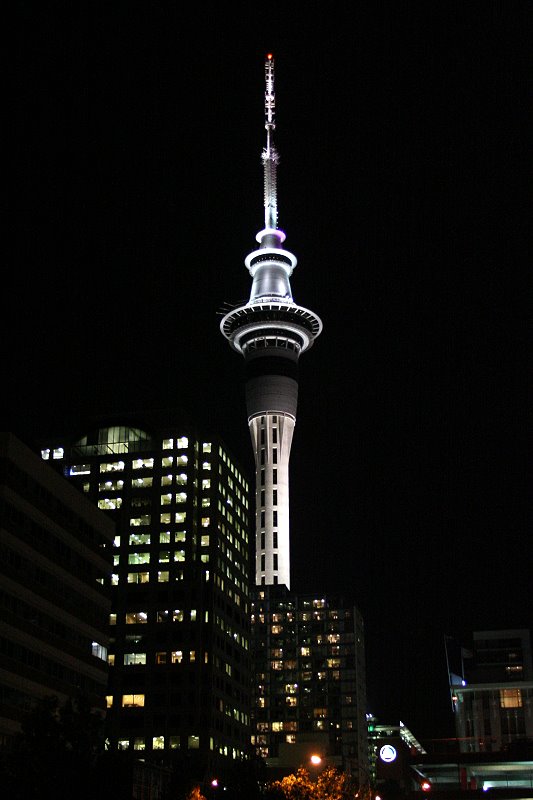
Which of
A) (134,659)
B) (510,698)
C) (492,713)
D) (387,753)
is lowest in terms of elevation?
(387,753)

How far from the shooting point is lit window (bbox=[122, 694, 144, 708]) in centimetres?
18175

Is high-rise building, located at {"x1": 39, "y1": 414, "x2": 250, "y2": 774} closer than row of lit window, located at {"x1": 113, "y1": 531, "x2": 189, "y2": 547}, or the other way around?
high-rise building, located at {"x1": 39, "y1": 414, "x2": 250, "y2": 774}

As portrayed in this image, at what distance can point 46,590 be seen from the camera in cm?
9875

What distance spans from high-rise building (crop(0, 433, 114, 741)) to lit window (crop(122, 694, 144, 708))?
73520 mm

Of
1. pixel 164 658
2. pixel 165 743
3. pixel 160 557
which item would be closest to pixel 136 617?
pixel 164 658

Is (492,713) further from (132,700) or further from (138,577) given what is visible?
(138,577)

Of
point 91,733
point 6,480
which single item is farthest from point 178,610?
point 91,733

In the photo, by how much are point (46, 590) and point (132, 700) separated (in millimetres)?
90803

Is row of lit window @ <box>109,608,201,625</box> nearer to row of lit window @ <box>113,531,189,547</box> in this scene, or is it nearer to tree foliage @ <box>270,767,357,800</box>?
row of lit window @ <box>113,531,189,547</box>

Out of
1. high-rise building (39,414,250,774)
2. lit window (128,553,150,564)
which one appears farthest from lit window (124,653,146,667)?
lit window (128,553,150,564)

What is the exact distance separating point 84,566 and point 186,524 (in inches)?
3462

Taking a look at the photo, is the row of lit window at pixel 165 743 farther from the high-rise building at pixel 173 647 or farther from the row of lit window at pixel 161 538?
the row of lit window at pixel 161 538

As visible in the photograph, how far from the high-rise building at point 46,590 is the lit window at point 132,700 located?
7352 cm

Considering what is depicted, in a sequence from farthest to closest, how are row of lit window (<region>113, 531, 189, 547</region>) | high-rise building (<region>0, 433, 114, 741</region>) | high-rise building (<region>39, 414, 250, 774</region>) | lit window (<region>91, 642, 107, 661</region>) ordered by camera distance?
row of lit window (<region>113, 531, 189, 547</region>) < high-rise building (<region>39, 414, 250, 774</region>) < lit window (<region>91, 642, 107, 661</region>) < high-rise building (<region>0, 433, 114, 741</region>)
